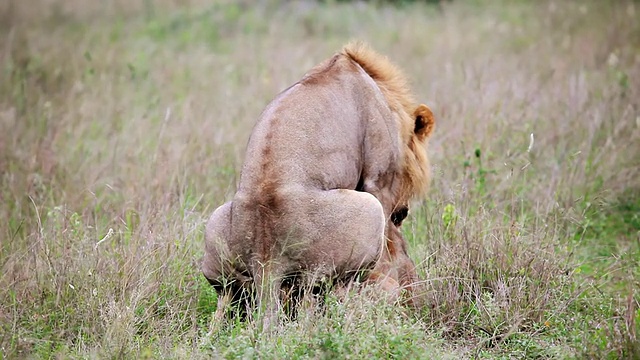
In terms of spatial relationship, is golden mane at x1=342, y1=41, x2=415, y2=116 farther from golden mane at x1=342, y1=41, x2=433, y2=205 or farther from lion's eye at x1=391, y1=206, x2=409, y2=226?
lion's eye at x1=391, y1=206, x2=409, y2=226

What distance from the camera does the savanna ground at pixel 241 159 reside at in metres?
4.39

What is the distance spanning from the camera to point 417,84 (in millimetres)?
9711

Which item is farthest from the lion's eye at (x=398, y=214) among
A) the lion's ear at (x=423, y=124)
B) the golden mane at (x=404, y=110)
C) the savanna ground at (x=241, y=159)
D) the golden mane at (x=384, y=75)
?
the golden mane at (x=384, y=75)

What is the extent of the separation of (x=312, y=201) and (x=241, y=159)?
2.91m

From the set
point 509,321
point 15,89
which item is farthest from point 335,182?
point 15,89

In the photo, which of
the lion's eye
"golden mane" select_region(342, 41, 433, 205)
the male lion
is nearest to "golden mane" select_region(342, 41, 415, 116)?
"golden mane" select_region(342, 41, 433, 205)

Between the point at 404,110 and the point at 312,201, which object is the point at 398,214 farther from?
the point at 312,201

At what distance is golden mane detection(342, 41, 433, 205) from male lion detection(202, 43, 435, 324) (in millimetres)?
200

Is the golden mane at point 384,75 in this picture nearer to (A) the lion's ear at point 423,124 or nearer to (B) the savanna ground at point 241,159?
(A) the lion's ear at point 423,124

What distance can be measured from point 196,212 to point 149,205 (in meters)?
0.39

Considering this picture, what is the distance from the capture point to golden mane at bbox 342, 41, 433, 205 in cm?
517

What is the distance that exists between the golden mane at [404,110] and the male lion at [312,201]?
20 centimetres

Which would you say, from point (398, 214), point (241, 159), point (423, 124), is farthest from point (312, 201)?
point (241, 159)

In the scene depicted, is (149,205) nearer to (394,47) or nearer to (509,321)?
(509,321)
